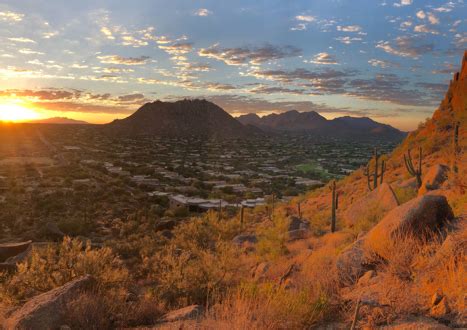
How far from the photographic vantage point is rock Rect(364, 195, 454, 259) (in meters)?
8.66

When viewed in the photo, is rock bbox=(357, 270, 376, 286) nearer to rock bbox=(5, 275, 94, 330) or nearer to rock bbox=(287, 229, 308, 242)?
rock bbox=(5, 275, 94, 330)

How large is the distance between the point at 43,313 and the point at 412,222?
8036mm

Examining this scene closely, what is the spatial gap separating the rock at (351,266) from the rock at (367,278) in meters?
0.24

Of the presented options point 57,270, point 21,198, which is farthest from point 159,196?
point 57,270

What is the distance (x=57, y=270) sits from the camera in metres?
9.48

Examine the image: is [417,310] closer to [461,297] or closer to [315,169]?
[461,297]

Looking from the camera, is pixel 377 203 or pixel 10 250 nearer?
pixel 377 203

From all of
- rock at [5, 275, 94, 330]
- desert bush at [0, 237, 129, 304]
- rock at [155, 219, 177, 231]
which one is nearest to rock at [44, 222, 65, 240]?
rock at [155, 219, 177, 231]

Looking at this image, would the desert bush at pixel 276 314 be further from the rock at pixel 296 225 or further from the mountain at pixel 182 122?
the mountain at pixel 182 122

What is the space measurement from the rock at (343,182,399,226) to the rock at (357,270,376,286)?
28.6 ft

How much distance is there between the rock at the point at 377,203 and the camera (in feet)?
55.2

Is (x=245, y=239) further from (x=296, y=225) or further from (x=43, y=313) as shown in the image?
(x=43, y=313)

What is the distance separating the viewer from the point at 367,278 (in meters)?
7.95

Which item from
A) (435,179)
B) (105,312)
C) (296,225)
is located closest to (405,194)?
(435,179)
